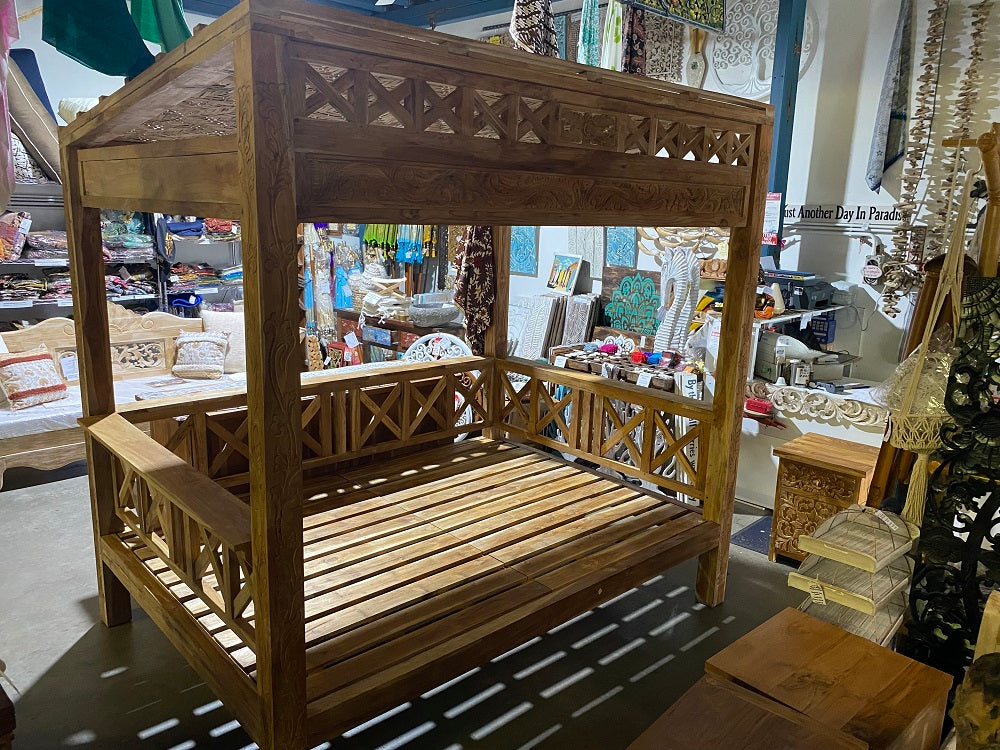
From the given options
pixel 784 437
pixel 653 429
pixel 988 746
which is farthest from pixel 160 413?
pixel 784 437

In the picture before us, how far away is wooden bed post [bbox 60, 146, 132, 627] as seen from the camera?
3154 mm

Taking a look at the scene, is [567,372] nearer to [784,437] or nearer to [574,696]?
[784,437]

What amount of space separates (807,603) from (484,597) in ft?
3.88

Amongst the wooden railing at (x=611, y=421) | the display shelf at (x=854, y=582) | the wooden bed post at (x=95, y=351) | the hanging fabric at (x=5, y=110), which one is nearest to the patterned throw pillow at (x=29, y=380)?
the wooden bed post at (x=95, y=351)

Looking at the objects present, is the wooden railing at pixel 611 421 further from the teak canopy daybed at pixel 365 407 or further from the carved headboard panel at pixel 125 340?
the carved headboard panel at pixel 125 340

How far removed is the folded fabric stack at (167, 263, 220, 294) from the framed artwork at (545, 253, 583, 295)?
140 inches

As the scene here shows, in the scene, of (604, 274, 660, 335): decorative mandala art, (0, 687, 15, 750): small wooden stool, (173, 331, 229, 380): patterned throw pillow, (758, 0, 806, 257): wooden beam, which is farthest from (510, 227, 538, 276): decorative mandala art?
(0, 687, 15, 750): small wooden stool

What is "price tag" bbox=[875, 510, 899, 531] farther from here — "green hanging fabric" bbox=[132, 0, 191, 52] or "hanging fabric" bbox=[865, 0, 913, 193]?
"hanging fabric" bbox=[865, 0, 913, 193]

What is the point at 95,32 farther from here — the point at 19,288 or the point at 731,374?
the point at 19,288

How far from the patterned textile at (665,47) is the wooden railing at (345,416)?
2900 millimetres

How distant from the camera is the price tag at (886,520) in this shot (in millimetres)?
2295

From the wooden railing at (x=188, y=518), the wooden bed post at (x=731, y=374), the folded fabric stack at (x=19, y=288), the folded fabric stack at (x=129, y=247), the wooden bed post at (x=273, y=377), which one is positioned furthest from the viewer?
the folded fabric stack at (x=129, y=247)

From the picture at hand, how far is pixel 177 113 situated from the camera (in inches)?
104

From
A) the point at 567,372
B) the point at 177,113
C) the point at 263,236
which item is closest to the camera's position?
the point at 263,236
